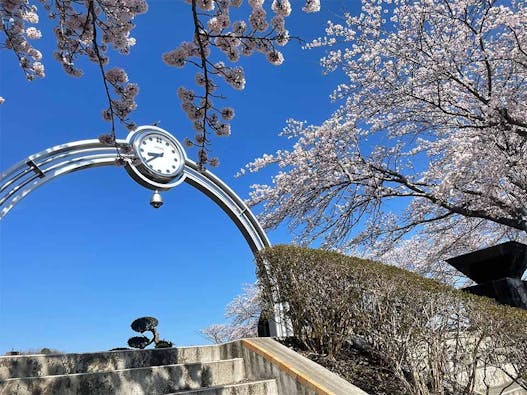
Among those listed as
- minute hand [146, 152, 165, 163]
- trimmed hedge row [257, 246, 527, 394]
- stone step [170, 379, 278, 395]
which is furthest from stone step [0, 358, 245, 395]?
minute hand [146, 152, 165, 163]

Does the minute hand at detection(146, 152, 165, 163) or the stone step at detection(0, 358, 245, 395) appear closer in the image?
the stone step at detection(0, 358, 245, 395)

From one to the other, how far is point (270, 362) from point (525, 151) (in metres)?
6.28

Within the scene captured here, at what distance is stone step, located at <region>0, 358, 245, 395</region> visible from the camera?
2.75 meters

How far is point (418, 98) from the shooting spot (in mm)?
6988

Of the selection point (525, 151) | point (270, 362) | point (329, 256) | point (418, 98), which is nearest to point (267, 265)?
point (329, 256)

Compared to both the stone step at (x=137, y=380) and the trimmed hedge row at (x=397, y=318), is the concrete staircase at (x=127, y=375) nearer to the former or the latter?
the stone step at (x=137, y=380)

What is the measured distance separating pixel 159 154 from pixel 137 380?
4383 millimetres

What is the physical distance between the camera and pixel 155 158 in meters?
6.68

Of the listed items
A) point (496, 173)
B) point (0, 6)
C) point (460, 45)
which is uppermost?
point (460, 45)

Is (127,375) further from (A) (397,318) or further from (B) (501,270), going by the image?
(B) (501,270)

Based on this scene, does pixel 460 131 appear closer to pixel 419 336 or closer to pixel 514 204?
pixel 514 204

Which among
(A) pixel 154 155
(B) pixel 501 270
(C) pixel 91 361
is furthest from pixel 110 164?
(B) pixel 501 270

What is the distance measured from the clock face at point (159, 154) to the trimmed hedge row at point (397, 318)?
3.08 meters

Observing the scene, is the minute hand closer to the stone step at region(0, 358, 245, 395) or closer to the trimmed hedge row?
the trimmed hedge row
